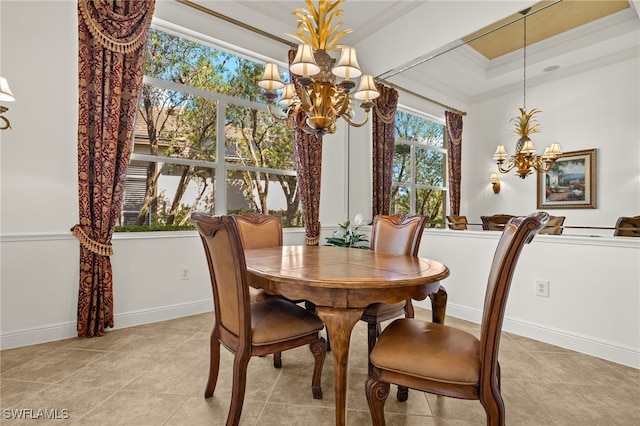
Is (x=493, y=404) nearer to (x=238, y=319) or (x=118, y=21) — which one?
(x=238, y=319)

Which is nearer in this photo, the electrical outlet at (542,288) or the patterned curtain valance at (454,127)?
the electrical outlet at (542,288)

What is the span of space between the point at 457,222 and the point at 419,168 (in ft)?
2.79

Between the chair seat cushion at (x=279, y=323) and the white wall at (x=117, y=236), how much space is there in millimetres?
1824

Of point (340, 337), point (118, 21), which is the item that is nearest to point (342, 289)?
point (340, 337)

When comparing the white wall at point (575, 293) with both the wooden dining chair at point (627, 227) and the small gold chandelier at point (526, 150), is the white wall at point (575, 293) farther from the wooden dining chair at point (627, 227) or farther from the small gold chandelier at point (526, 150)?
the small gold chandelier at point (526, 150)

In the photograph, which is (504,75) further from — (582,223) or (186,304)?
(186,304)

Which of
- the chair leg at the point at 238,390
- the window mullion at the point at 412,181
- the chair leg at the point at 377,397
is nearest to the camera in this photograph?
the chair leg at the point at 377,397

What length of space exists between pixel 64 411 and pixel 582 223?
354 centimetres

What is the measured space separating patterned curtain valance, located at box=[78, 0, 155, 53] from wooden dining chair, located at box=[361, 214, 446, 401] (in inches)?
→ 101

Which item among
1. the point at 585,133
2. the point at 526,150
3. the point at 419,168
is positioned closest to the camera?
the point at 585,133

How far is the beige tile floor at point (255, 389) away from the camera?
158cm

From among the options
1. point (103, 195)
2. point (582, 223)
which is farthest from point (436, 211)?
point (103, 195)

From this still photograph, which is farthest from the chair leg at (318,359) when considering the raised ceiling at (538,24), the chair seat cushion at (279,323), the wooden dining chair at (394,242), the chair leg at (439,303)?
the raised ceiling at (538,24)

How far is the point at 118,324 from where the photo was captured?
273 centimetres
